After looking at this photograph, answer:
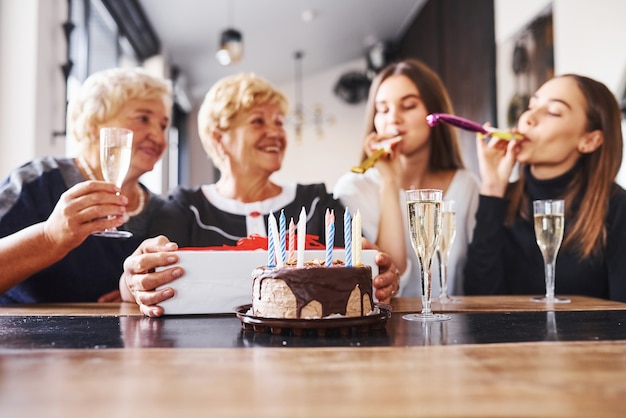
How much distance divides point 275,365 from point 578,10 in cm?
287

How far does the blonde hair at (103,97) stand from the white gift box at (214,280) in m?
0.87

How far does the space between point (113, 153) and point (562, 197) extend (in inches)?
51.6

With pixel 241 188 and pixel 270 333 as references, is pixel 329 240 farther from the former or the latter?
pixel 241 188

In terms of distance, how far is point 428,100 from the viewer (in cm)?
190

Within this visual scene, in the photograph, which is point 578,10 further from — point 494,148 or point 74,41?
point 74,41

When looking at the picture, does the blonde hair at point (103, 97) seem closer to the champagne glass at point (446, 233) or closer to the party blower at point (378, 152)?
the party blower at point (378, 152)

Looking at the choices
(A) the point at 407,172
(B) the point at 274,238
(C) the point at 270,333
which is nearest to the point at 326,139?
(A) the point at 407,172

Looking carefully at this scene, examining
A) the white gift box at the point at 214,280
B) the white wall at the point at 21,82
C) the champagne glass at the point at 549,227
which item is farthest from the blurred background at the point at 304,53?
the white gift box at the point at 214,280

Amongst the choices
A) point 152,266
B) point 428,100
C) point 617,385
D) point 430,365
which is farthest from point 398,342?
point 428,100

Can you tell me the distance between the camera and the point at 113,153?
1.21 m

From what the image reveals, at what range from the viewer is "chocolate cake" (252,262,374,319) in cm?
85

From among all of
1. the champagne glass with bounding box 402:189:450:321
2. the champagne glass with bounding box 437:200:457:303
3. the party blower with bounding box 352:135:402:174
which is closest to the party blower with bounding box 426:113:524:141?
the party blower with bounding box 352:135:402:174

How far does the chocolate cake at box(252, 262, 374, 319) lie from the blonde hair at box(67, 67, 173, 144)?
1095mm

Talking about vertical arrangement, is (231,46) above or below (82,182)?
above
